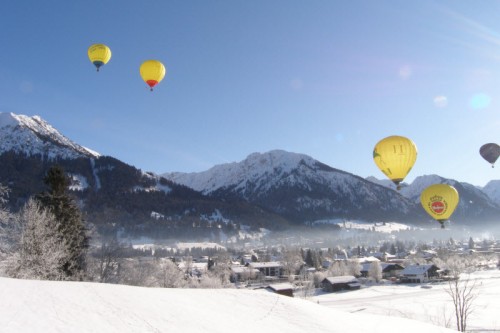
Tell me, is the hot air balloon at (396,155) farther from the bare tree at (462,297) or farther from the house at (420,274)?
the house at (420,274)

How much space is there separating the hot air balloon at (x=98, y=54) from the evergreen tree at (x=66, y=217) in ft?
39.5

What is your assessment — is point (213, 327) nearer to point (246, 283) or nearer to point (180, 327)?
point (180, 327)

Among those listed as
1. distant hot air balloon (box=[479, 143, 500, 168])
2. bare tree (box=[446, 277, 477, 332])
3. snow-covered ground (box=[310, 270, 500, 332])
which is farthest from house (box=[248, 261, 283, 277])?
distant hot air balloon (box=[479, 143, 500, 168])

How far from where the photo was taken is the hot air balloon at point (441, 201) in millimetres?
33688

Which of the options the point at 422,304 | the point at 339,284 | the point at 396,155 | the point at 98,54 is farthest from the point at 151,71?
the point at 339,284

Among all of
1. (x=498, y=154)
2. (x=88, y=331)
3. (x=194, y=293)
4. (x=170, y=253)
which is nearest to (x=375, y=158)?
(x=498, y=154)

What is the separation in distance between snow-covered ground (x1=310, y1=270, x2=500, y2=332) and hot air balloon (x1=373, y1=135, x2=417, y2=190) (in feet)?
55.7

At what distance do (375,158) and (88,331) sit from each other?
81.8 feet

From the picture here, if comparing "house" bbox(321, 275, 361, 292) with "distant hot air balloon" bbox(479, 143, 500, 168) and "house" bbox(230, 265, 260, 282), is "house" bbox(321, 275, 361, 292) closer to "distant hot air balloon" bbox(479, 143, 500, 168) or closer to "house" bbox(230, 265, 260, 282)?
"house" bbox(230, 265, 260, 282)

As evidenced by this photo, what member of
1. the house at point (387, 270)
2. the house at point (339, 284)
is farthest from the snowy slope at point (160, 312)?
the house at point (387, 270)

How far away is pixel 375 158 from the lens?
103 ft

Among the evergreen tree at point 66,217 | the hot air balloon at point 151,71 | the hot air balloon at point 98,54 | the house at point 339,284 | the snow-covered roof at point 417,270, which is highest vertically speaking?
the hot air balloon at point 98,54

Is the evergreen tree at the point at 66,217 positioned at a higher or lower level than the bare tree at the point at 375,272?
higher

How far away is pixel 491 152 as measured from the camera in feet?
123
